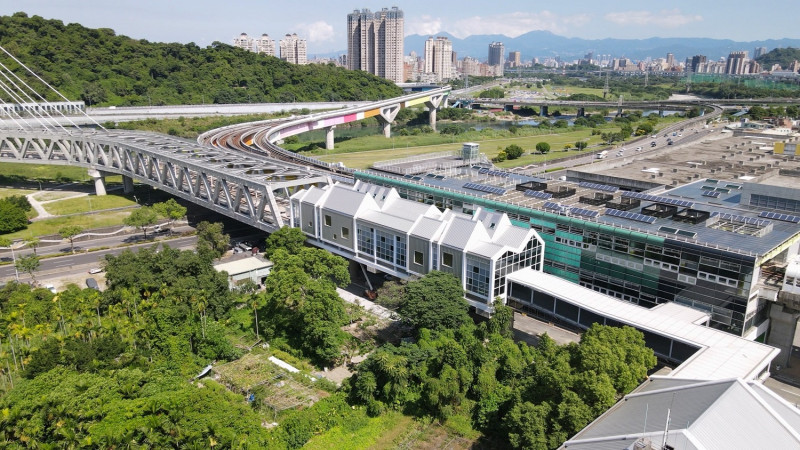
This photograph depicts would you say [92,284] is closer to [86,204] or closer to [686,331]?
[86,204]

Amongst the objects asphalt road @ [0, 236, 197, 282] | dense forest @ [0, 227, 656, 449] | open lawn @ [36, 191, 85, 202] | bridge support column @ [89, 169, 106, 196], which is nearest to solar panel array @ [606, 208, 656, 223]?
dense forest @ [0, 227, 656, 449]

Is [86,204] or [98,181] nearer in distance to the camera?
[86,204]

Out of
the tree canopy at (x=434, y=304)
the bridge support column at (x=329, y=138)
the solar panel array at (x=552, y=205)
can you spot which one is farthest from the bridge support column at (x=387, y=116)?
the tree canopy at (x=434, y=304)

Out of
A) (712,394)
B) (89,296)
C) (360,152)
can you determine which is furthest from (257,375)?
(360,152)

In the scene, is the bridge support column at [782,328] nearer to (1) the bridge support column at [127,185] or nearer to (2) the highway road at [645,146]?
(2) the highway road at [645,146]

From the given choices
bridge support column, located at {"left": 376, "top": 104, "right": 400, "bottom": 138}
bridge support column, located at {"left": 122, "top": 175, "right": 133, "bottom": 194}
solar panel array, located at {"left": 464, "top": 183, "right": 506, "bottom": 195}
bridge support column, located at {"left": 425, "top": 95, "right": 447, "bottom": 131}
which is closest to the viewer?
solar panel array, located at {"left": 464, "top": 183, "right": 506, "bottom": 195}

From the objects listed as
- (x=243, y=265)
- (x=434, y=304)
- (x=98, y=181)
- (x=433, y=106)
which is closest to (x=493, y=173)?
(x=434, y=304)

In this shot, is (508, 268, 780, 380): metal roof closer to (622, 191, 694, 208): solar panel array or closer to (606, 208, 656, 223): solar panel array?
(606, 208, 656, 223): solar panel array
